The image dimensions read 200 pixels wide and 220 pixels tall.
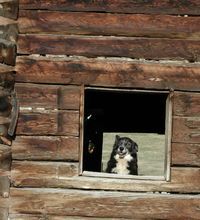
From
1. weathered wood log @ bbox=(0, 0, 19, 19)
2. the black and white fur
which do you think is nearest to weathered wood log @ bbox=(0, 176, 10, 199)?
weathered wood log @ bbox=(0, 0, 19, 19)

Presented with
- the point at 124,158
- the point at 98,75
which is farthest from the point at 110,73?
the point at 124,158

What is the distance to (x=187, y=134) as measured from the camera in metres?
5.71

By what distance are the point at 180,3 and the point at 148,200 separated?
189cm

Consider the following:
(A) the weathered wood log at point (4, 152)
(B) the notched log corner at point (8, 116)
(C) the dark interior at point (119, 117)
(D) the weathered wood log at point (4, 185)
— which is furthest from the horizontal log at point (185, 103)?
(C) the dark interior at point (119, 117)

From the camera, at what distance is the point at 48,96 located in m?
5.71

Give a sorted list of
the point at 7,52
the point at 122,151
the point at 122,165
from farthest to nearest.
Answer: the point at 122,151 → the point at 122,165 → the point at 7,52

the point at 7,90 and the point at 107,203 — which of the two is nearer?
the point at 7,90

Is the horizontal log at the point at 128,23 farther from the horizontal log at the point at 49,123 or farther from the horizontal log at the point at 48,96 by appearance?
the horizontal log at the point at 49,123

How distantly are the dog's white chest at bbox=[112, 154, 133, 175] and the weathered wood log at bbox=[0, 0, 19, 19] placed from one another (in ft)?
8.18

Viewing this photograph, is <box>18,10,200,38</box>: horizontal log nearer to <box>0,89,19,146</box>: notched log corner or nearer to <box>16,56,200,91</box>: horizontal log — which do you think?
<box>16,56,200,91</box>: horizontal log

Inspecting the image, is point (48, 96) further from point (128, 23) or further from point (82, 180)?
point (128, 23)

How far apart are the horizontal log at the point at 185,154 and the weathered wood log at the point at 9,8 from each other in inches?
76.5

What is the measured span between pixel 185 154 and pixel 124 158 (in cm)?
176

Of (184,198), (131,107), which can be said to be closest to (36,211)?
(184,198)
